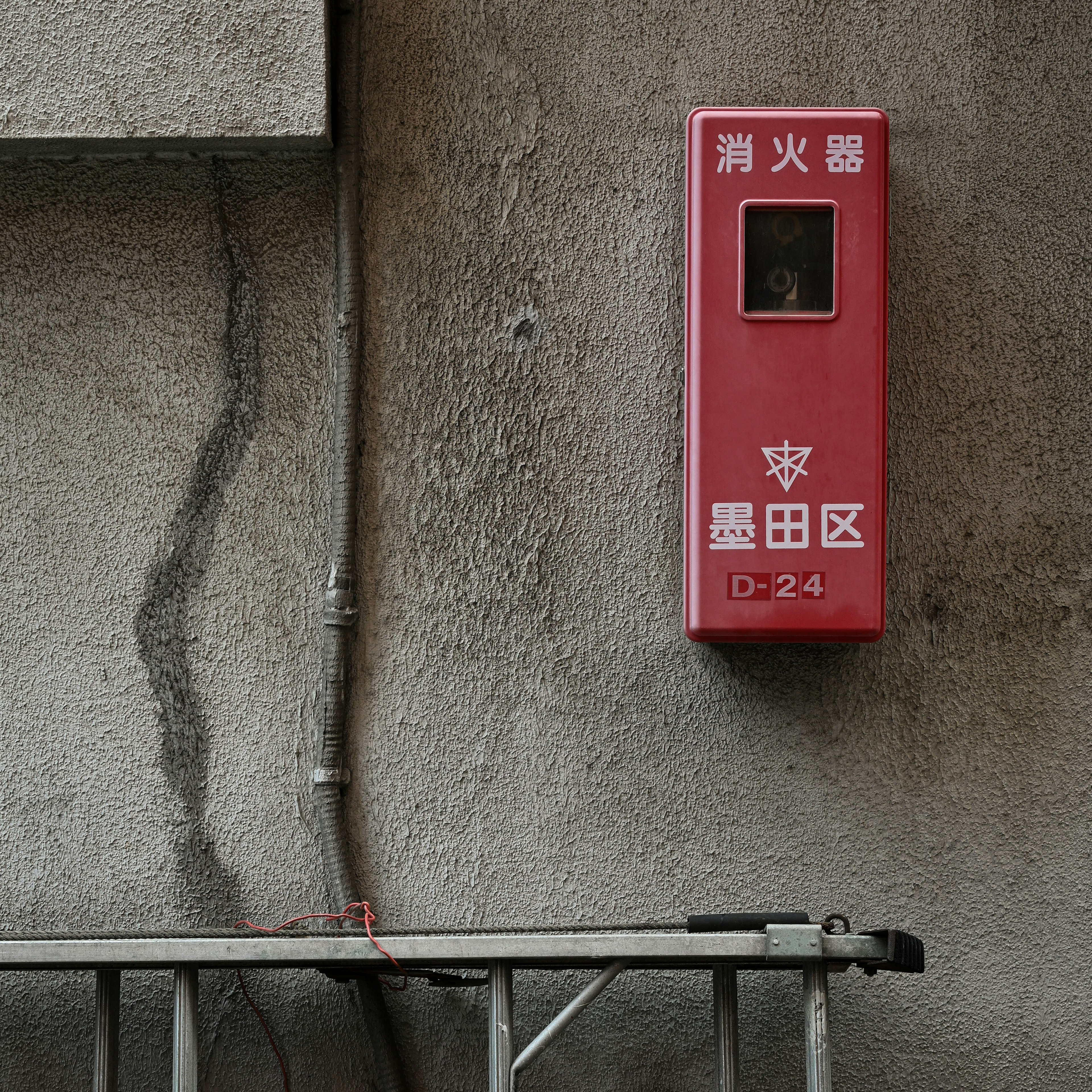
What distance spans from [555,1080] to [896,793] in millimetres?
607

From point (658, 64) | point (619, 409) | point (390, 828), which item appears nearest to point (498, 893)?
point (390, 828)

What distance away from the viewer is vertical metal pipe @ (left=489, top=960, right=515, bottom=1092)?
98 centimetres

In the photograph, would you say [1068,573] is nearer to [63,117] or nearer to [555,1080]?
[555,1080]

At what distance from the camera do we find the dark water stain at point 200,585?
1207 millimetres

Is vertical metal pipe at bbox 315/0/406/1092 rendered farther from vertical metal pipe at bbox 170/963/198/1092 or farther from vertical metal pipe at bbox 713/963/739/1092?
vertical metal pipe at bbox 713/963/739/1092

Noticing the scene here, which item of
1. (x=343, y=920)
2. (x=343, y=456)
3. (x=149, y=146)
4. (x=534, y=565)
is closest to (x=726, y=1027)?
(x=343, y=920)

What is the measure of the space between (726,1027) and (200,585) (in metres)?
0.89

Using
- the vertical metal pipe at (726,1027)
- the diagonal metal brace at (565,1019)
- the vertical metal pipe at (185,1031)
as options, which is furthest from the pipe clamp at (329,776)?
the vertical metal pipe at (726,1027)

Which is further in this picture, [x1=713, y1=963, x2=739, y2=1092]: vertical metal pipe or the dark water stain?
the dark water stain

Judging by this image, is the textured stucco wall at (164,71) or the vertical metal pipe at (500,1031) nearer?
the vertical metal pipe at (500,1031)

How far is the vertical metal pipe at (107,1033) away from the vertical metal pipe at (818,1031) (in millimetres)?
805

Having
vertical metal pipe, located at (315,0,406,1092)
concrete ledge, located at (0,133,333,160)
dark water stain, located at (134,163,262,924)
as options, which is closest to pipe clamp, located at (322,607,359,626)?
vertical metal pipe, located at (315,0,406,1092)

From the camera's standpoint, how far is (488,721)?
1213 millimetres

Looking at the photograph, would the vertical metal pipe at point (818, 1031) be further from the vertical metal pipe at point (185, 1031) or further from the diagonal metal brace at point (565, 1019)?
the vertical metal pipe at point (185, 1031)
